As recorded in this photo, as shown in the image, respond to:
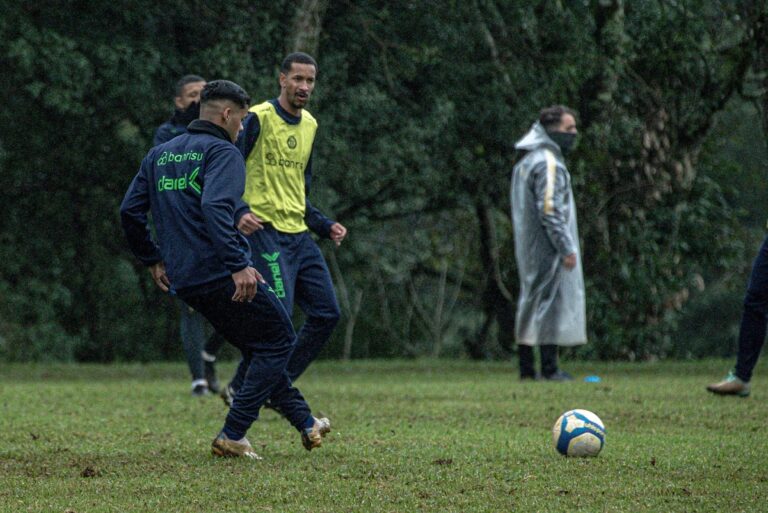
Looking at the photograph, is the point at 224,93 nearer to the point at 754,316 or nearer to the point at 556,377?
the point at 754,316

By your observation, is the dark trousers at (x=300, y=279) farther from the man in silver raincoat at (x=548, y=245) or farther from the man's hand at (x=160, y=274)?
the man in silver raincoat at (x=548, y=245)

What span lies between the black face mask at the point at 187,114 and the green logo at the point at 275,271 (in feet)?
9.91

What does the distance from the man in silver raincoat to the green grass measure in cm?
59

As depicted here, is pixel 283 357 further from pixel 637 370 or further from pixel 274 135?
pixel 637 370

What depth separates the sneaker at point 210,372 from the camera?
467 inches

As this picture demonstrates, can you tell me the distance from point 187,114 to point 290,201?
2841 mm

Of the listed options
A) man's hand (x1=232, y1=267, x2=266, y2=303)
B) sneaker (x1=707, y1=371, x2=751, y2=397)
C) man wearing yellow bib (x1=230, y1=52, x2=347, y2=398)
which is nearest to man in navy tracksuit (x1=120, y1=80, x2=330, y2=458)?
man's hand (x1=232, y1=267, x2=266, y2=303)

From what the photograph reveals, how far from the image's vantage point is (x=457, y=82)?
61.7 feet

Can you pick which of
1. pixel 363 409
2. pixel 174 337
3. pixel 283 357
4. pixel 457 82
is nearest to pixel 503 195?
pixel 457 82

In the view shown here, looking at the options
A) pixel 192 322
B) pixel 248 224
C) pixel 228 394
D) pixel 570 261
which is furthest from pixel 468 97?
pixel 248 224

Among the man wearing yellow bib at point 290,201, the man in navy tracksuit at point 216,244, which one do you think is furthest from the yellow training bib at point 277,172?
the man in navy tracksuit at point 216,244

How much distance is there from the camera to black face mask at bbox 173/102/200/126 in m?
10.9

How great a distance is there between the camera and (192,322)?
11.4 metres

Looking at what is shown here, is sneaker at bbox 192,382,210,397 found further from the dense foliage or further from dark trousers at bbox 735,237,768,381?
the dense foliage
